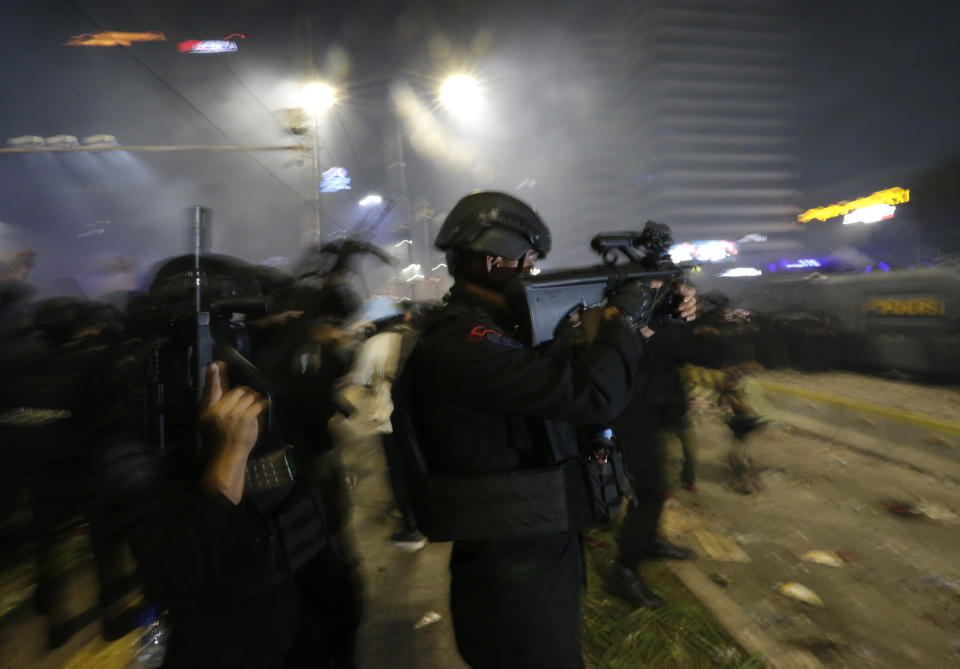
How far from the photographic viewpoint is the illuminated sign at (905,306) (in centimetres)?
839

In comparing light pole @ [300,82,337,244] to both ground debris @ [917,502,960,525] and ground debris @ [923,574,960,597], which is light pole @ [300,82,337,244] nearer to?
ground debris @ [917,502,960,525]

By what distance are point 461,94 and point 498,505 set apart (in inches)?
601

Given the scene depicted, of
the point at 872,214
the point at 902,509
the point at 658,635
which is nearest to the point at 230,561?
the point at 658,635

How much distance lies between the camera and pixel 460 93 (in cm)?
1439

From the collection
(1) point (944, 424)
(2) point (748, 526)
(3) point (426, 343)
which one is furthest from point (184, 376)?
(1) point (944, 424)

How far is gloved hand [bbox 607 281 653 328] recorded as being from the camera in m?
1.44

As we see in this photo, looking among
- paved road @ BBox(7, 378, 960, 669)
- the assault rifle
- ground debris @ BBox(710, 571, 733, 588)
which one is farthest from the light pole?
the assault rifle

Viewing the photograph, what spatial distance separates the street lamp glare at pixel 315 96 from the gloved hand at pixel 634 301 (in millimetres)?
10539

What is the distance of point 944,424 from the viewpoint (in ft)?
18.5

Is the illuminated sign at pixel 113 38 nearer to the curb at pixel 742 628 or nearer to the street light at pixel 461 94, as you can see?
the street light at pixel 461 94

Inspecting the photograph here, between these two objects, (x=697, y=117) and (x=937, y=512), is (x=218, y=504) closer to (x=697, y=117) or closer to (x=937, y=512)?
(x=937, y=512)

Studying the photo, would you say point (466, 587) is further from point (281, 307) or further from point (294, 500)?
point (281, 307)

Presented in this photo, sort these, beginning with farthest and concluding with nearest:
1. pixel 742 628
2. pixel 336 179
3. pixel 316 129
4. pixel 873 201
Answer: pixel 873 201 → pixel 336 179 → pixel 316 129 → pixel 742 628

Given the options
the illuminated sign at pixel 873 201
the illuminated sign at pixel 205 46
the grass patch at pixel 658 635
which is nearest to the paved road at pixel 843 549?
the grass patch at pixel 658 635
